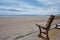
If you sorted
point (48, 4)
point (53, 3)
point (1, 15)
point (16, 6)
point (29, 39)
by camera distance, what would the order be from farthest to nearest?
1. point (1, 15)
2. point (16, 6)
3. point (48, 4)
4. point (53, 3)
5. point (29, 39)

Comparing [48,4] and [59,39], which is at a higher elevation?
[48,4]

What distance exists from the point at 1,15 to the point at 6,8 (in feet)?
4.60

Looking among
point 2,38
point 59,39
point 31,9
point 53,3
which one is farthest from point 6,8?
point 59,39

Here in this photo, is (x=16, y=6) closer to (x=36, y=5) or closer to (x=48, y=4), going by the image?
(x=36, y=5)

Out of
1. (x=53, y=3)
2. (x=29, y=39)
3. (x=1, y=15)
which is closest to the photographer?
(x=29, y=39)

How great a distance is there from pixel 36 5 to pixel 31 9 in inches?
23.7

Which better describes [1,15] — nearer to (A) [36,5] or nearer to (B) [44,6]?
(A) [36,5]

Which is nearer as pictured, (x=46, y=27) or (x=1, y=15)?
(x=46, y=27)

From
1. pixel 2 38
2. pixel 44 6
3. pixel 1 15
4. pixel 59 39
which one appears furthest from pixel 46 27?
pixel 1 15

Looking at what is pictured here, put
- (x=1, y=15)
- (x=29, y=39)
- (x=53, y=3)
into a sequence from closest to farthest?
(x=29, y=39)
(x=53, y=3)
(x=1, y=15)

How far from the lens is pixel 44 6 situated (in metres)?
8.76

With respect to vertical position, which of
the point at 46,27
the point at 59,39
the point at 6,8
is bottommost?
the point at 59,39

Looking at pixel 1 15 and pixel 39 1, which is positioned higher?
pixel 39 1

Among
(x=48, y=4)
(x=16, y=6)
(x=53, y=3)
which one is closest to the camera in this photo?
(x=53, y=3)
